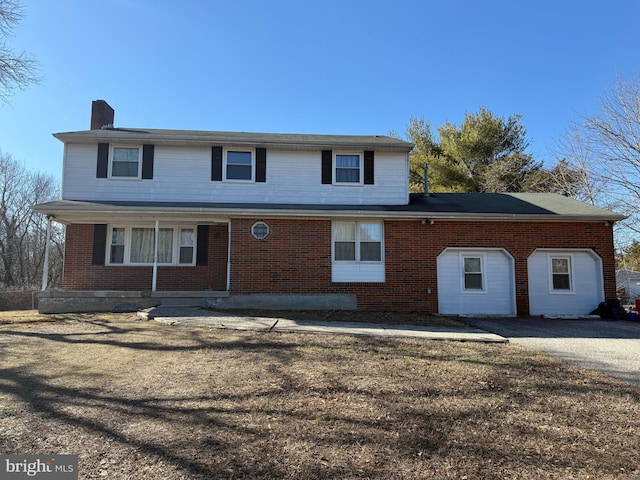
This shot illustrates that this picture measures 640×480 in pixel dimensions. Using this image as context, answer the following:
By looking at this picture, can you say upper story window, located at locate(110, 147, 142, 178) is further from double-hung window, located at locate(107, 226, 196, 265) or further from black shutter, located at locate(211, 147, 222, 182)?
black shutter, located at locate(211, 147, 222, 182)

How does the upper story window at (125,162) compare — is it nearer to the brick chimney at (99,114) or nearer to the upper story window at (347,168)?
the brick chimney at (99,114)

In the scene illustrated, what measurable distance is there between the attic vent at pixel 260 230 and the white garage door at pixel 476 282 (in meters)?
5.26

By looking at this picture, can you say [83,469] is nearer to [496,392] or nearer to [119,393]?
[119,393]

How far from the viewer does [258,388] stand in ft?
15.0

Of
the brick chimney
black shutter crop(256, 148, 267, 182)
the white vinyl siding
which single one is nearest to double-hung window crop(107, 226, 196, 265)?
the white vinyl siding

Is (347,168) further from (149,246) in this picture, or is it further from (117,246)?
(117,246)

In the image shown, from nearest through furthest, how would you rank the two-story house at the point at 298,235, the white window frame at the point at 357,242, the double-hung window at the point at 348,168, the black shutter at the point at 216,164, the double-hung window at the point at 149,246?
the two-story house at the point at 298,235 → the white window frame at the point at 357,242 → the double-hung window at the point at 149,246 → the black shutter at the point at 216,164 → the double-hung window at the point at 348,168

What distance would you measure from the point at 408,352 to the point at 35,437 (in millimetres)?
5002

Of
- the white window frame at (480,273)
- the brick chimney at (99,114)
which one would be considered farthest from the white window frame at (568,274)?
the brick chimney at (99,114)

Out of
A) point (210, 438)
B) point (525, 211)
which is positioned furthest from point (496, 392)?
point (525, 211)

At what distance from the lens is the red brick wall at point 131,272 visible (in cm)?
1209

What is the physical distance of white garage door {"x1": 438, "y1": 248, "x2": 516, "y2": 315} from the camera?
11617mm

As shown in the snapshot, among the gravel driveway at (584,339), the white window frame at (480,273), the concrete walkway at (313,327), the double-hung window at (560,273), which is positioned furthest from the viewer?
the double-hung window at (560,273)

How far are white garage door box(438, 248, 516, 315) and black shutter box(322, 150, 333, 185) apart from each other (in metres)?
4.35
